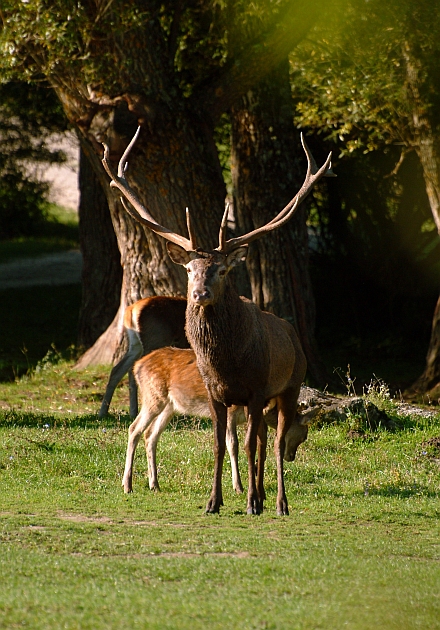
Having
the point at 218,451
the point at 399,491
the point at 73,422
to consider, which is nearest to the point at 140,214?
the point at 218,451

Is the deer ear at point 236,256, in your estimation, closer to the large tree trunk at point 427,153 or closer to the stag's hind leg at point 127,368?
the stag's hind leg at point 127,368

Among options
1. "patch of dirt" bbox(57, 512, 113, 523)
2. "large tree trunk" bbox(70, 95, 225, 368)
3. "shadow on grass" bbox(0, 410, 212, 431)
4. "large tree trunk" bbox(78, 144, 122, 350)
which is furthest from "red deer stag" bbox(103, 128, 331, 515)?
"large tree trunk" bbox(78, 144, 122, 350)

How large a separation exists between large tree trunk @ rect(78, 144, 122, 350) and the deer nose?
10973 mm

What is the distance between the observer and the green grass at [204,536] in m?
4.98

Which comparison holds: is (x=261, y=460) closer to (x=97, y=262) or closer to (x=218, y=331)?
(x=218, y=331)

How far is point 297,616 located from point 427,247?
50.8 ft

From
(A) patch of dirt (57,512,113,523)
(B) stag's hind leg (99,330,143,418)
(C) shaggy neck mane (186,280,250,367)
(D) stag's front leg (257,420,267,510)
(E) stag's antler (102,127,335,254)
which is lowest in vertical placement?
(A) patch of dirt (57,512,113,523)

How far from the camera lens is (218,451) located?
24.8ft

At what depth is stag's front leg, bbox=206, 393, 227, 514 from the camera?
24.7ft

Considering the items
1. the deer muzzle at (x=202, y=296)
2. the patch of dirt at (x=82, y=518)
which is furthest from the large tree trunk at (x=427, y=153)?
the patch of dirt at (x=82, y=518)

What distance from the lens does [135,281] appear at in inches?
580

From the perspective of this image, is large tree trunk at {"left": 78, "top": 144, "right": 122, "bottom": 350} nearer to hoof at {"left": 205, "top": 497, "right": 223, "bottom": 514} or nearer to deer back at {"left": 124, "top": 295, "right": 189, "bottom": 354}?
deer back at {"left": 124, "top": 295, "right": 189, "bottom": 354}

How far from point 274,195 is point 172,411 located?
751 centimetres

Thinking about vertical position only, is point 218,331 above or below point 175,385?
above
